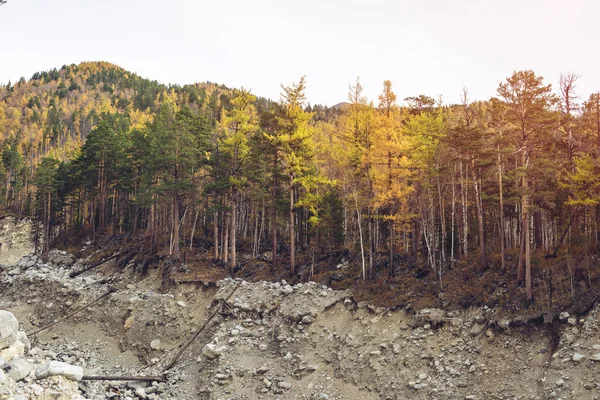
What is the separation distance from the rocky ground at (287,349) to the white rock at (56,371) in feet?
0.21

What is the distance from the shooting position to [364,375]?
56.5ft


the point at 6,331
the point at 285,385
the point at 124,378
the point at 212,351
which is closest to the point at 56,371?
the point at 6,331

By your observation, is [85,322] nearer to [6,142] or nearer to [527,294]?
[527,294]

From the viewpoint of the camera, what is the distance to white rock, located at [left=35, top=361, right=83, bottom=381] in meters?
14.4

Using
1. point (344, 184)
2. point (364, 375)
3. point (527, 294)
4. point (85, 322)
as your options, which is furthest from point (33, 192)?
point (527, 294)

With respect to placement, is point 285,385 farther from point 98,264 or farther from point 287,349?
point 98,264

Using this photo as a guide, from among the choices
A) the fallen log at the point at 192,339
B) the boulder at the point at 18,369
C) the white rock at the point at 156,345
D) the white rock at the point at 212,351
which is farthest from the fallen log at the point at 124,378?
the boulder at the point at 18,369

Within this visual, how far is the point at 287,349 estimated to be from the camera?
1988cm

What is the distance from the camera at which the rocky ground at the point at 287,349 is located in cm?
1419

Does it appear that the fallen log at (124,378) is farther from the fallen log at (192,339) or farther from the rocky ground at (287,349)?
the fallen log at (192,339)

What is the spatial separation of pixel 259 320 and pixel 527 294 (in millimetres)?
13672

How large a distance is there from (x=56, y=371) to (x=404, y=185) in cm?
1918

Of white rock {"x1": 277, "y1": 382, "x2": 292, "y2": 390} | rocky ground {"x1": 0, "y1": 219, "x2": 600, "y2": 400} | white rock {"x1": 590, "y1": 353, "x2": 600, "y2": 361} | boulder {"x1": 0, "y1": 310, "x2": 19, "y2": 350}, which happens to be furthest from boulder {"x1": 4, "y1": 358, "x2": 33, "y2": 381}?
white rock {"x1": 590, "y1": 353, "x2": 600, "y2": 361}

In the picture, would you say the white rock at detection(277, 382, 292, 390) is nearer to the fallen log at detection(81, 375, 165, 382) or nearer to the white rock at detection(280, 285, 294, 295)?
the white rock at detection(280, 285, 294, 295)
